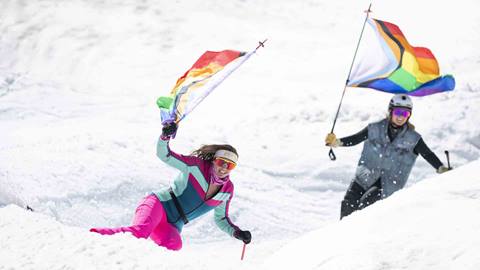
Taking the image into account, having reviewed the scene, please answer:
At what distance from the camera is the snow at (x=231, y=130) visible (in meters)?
2.76

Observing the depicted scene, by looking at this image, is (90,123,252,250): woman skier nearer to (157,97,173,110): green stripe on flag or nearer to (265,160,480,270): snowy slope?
(157,97,173,110): green stripe on flag

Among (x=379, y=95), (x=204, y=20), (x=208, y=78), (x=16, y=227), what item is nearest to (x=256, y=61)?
(x=204, y=20)

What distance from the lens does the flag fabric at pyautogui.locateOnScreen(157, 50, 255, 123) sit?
508 centimetres

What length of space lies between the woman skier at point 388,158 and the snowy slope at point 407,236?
2.64m

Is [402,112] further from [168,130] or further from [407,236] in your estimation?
[407,236]

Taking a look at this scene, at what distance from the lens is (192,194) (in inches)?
199


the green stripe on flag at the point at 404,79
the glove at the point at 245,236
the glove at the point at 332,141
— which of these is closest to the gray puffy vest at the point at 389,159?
the glove at the point at 332,141

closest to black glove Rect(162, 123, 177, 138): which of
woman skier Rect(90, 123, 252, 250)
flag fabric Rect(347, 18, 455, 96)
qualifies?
woman skier Rect(90, 123, 252, 250)

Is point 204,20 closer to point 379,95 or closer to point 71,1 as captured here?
point 71,1

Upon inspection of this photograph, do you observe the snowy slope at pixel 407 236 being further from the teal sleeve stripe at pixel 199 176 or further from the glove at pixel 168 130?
the teal sleeve stripe at pixel 199 176

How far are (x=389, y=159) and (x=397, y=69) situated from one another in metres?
1.28

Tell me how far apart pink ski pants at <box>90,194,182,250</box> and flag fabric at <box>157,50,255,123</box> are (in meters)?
0.71

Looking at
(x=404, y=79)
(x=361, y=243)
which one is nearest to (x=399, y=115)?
(x=404, y=79)

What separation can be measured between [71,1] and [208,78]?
53.3ft
